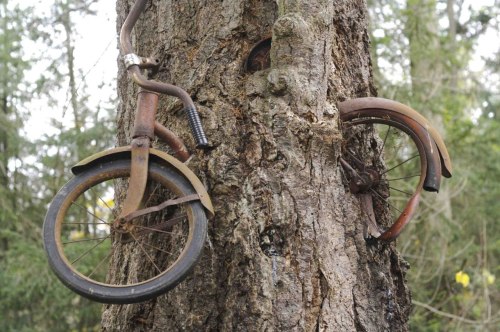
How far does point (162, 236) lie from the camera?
2.98m

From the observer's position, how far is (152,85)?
284cm

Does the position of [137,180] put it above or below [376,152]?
below

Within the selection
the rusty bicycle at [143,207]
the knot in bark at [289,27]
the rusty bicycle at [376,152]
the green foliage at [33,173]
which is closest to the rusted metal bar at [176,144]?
the rusty bicycle at [143,207]

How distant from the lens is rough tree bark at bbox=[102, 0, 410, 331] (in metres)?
2.75

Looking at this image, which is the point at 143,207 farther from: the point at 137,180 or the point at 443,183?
the point at 443,183

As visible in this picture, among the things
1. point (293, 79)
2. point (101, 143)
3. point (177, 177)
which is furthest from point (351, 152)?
point (101, 143)

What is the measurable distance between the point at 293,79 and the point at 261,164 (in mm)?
379

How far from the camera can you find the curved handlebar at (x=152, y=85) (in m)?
2.75

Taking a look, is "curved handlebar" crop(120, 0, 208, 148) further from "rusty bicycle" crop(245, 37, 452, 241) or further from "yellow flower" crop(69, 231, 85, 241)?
"yellow flower" crop(69, 231, 85, 241)

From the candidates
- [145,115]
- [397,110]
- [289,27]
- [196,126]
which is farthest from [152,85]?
[397,110]

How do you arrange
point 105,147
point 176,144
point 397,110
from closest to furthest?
point 176,144
point 397,110
point 105,147

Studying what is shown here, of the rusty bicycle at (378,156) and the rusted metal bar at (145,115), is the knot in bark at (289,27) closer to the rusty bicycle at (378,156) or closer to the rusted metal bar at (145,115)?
the rusty bicycle at (378,156)

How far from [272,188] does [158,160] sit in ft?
1.53

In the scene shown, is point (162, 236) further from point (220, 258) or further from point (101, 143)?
point (101, 143)
